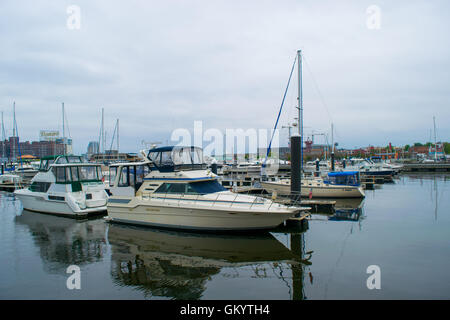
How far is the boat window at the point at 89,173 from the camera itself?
17.5 metres

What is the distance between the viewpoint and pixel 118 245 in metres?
11.4

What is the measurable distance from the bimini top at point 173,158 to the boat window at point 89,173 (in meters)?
6.08

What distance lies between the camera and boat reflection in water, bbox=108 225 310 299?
25.4 ft

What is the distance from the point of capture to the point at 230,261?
9375mm

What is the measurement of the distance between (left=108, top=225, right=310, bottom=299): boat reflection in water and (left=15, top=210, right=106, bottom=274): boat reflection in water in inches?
29.6

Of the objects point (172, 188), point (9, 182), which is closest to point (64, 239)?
point (172, 188)

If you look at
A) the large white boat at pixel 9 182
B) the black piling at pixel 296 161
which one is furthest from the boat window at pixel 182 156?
the large white boat at pixel 9 182

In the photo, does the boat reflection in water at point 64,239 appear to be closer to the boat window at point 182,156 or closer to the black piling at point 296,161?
the boat window at point 182,156

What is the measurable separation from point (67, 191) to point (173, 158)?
788 cm

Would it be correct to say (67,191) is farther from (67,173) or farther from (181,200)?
(181,200)

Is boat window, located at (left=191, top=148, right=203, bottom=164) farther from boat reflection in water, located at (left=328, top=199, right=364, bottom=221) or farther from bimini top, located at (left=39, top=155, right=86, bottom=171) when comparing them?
bimini top, located at (left=39, top=155, right=86, bottom=171)
